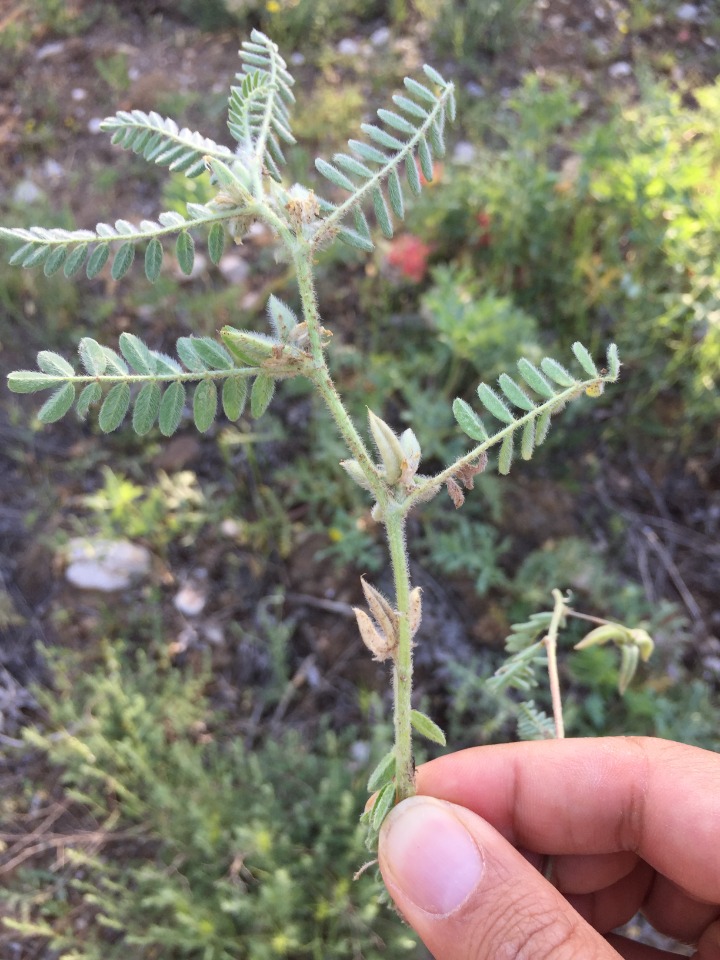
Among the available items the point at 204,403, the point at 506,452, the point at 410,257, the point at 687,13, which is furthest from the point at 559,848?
the point at 687,13

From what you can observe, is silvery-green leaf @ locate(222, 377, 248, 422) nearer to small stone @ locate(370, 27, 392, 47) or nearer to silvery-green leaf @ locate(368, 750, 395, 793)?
silvery-green leaf @ locate(368, 750, 395, 793)

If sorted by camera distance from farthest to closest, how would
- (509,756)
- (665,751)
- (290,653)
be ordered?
(290,653), (509,756), (665,751)

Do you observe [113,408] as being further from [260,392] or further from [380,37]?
[380,37]

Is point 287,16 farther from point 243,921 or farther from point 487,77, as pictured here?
point 243,921

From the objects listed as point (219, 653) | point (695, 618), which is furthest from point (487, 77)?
point (219, 653)

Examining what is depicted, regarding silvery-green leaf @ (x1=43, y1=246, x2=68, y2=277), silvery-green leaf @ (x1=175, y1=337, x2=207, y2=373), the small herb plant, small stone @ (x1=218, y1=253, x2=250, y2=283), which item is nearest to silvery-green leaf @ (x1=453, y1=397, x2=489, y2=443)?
the small herb plant

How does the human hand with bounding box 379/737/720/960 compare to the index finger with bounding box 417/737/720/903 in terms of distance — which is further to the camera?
the index finger with bounding box 417/737/720/903

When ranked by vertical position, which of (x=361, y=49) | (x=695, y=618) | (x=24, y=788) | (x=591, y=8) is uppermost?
(x=591, y=8)

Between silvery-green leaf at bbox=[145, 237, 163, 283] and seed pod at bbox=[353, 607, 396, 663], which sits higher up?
silvery-green leaf at bbox=[145, 237, 163, 283]
